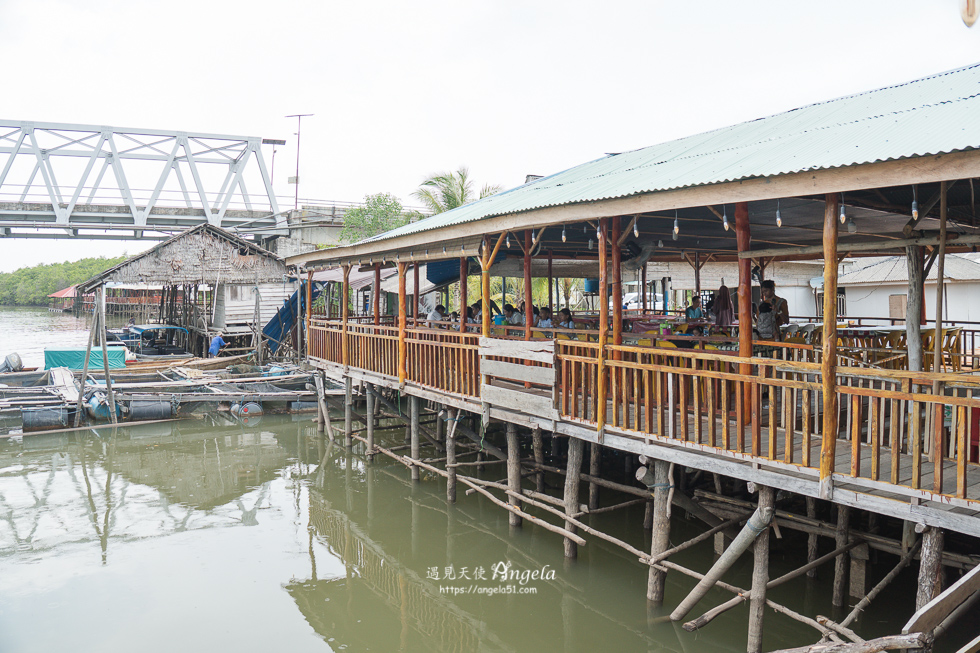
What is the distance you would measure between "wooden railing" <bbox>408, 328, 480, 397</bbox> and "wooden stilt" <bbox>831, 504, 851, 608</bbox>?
445 cm

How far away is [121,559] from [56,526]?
2013 millimetres

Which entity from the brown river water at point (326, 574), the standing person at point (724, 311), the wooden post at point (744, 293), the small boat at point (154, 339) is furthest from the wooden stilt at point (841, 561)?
the small boat at point (154, 339)

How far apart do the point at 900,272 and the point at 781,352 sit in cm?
899

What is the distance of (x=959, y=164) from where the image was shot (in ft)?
12.6

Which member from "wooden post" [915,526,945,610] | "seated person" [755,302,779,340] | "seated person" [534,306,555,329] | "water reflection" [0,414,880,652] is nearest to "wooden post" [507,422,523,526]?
"water reflection" [0,414,880,652]

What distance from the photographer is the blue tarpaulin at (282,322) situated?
21016 millimetres

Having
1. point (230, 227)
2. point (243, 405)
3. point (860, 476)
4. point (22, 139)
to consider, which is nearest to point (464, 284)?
point (860, 476)

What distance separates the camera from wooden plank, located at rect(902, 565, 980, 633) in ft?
12.1

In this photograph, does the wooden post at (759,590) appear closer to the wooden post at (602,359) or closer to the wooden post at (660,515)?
the wooden post at (660,515)

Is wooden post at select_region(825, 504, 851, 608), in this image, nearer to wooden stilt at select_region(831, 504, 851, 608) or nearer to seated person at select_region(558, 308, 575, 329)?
wooden stilt at select_region(831, 504, 851, 608)

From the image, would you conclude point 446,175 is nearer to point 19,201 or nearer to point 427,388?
point 427,388

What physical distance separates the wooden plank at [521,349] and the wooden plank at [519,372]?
115mm

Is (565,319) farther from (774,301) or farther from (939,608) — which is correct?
(939,608)

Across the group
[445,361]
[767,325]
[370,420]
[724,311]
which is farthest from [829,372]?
[370,420]
